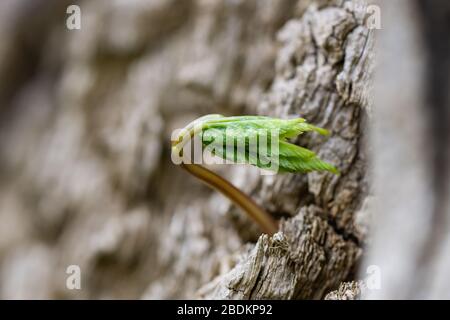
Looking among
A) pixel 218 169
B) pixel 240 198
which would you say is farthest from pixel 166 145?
pixel 240 198

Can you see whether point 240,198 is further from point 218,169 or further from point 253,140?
point 218,169

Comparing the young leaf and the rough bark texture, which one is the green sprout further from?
the rough bark texture

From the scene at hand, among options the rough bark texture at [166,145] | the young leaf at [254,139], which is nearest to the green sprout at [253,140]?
the young leaf at [254,139]

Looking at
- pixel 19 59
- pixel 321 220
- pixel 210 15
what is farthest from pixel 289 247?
pixel 19 59

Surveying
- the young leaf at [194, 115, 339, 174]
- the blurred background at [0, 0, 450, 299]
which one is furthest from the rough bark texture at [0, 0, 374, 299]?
the young leaf at [194, 115, 339, 174]

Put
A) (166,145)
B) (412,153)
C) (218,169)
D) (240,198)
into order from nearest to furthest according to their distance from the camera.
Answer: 1. (412,153)
2. (240,198)
3. (218,169)
4. (166,145)

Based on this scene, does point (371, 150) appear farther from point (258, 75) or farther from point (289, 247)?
point (258, 75)
